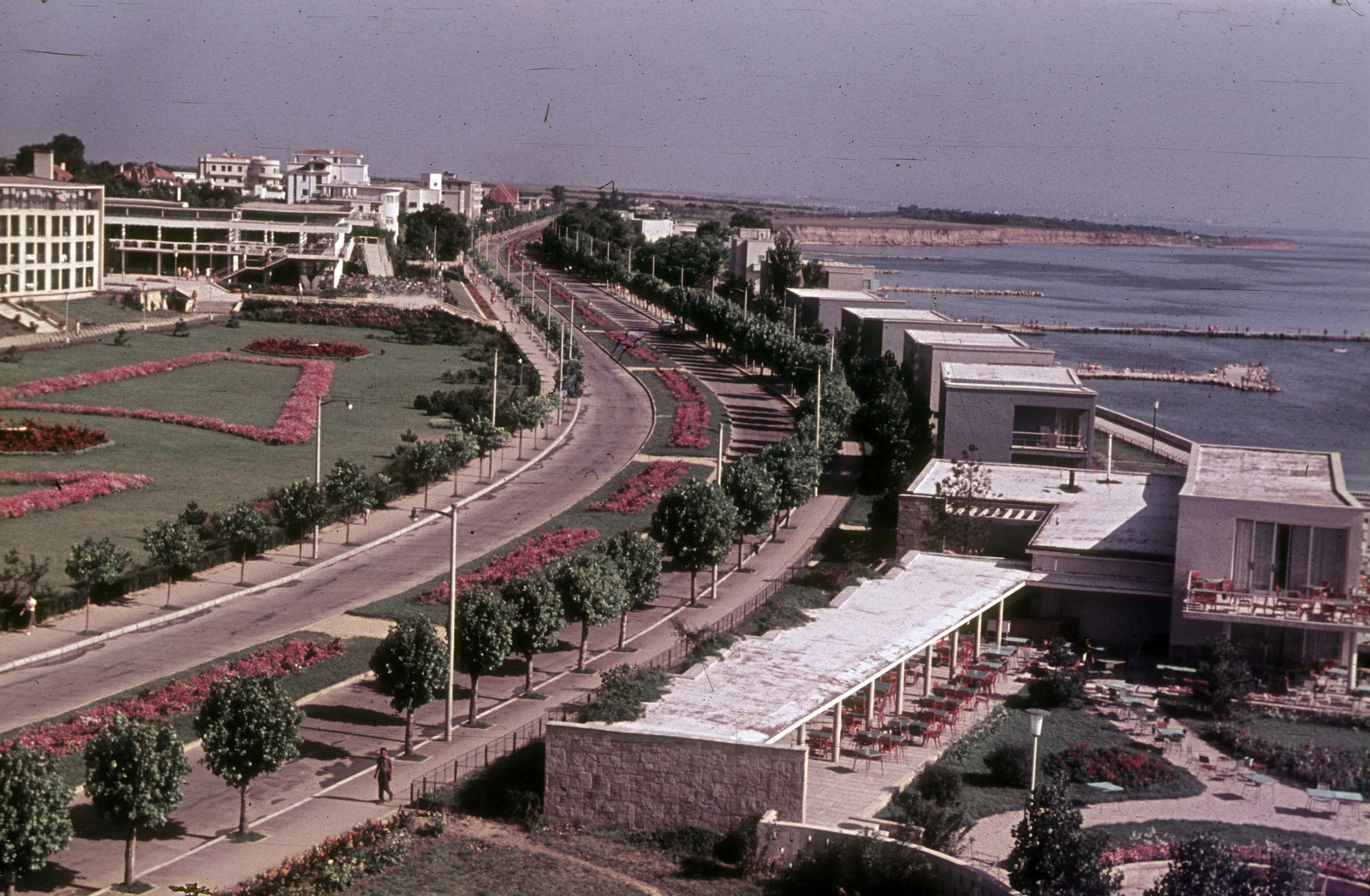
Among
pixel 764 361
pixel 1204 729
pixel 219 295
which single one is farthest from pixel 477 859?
pixel 219 295

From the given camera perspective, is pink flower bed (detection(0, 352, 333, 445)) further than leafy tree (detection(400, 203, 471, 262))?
No

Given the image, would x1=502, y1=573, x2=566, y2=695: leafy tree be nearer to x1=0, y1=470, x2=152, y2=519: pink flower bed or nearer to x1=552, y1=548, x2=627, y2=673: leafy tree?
x1=552, y1=548, x2=627, y2=673: leafy tree

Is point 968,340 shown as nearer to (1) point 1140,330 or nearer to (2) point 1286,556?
(2) point 1286,556

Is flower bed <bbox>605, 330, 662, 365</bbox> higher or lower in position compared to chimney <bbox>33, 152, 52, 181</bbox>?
lower

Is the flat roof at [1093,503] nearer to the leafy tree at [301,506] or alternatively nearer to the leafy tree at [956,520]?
the leafy tree at [956,520]

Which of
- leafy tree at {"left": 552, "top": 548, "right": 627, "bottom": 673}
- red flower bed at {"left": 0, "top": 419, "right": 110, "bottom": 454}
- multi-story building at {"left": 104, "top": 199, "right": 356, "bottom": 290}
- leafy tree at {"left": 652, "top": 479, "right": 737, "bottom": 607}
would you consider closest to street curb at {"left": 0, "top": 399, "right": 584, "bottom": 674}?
leafy tree at {"left": 552, "top": 548, "right": 627, "bottom": 673}

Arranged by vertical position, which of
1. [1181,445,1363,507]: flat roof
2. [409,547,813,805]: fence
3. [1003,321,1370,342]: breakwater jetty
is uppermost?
[1003,321,1370,342]: breakwater jetty

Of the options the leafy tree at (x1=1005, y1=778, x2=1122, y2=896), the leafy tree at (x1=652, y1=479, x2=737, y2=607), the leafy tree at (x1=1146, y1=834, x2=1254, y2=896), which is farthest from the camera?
the leafy tree at (x1=652, y1=479, x2=737, y2=607)

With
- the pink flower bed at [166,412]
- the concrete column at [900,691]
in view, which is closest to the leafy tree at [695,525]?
the concrete column at [900,691]
